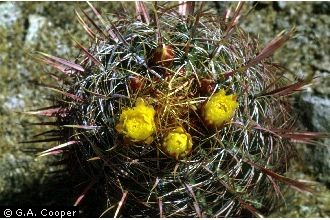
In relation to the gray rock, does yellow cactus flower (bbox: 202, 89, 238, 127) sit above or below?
below

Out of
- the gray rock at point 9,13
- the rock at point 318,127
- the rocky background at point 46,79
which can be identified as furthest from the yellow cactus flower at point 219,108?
the gray rock at point 9,13

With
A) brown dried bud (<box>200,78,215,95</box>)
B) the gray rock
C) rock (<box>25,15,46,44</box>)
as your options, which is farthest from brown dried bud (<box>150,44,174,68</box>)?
the gray rock

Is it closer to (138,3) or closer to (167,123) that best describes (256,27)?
(138,3)

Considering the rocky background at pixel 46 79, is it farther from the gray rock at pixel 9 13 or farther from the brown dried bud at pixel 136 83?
the brown dried bud at pixel 136 83

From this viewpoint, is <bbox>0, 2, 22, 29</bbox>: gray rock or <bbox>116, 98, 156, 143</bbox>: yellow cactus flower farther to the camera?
<bbox>0, 2, 22, 29</bbox>: gray rock

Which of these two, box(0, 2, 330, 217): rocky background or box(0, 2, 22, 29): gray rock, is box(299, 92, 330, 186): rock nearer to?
box(0, 2, 330, 217): rocky background

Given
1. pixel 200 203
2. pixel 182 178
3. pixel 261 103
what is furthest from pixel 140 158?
pixel 261 103

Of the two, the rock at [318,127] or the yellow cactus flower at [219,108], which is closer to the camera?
the yellow cactus flower at [219,108]
